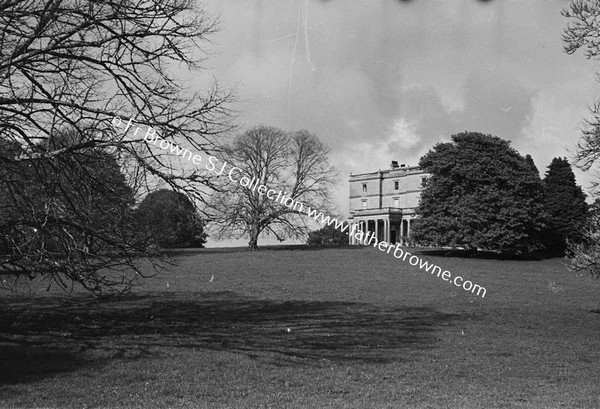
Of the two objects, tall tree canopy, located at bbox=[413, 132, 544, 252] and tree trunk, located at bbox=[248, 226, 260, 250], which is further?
tall tree canopy, located at bbox=[413, 132, 544, 252]

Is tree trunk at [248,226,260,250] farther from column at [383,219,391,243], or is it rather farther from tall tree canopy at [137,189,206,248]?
column at [383,219,391,243]

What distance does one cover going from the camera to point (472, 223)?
55844 millimetres

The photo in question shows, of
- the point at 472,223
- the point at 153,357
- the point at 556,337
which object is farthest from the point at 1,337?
the point at 472,223

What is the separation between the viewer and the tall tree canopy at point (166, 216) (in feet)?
42.6

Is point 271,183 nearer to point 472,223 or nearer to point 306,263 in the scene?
point 306,263

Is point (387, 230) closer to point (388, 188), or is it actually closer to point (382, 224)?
point (382, 224)

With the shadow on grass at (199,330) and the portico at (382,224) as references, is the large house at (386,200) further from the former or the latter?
the shadow on grass at (199,330)

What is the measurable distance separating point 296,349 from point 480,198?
4635 centimetres

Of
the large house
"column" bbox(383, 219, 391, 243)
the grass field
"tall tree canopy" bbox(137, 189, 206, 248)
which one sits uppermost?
the large house

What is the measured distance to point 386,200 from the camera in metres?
101

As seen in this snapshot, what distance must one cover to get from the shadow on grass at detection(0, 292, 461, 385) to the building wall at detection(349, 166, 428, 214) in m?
73.9

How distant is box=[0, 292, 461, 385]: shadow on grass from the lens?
12.3m

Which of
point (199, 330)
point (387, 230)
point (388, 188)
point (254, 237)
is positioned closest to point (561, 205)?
point (387, 230)

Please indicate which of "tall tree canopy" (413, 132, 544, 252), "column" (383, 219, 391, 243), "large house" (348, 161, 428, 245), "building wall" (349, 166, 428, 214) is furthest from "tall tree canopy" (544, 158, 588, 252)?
"column" (383, 219, 391, 243)
